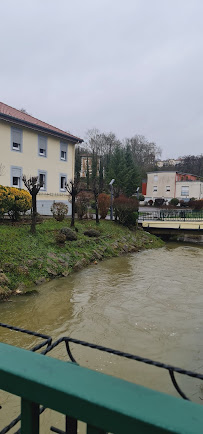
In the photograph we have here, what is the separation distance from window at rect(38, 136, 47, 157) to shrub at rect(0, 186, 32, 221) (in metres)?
7.18

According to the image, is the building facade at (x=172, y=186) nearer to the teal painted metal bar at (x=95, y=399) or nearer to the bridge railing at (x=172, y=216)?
the bridge railing at (x=172, y=216)

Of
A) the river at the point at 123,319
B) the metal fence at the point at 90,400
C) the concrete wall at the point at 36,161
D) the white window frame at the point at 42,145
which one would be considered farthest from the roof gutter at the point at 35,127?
the metal fence at the point at 90,400

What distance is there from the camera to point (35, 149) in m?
21.1

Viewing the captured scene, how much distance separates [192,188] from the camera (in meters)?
44.1

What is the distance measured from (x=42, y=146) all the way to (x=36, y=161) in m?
1.30

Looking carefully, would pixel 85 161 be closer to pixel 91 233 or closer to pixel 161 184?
pixel 161 184

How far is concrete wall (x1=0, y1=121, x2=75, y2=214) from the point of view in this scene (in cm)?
1891

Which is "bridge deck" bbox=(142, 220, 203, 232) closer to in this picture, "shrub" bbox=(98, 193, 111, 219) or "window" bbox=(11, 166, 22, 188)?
"shrub" bbox=(98, 193, 111, 219)

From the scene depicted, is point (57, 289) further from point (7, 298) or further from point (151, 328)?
point (151, 328)

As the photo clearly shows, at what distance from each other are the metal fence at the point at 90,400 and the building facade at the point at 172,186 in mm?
44593

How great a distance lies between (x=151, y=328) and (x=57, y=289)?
12.4ft

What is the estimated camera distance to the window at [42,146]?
2144 cm

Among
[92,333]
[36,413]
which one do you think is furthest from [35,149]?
[36,413]

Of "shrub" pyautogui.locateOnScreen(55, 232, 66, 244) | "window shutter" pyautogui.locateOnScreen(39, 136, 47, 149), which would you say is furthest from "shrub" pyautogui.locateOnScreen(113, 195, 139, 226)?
"shrub" pyautogui.locateOnScreen(55, 232, 66, 244)
